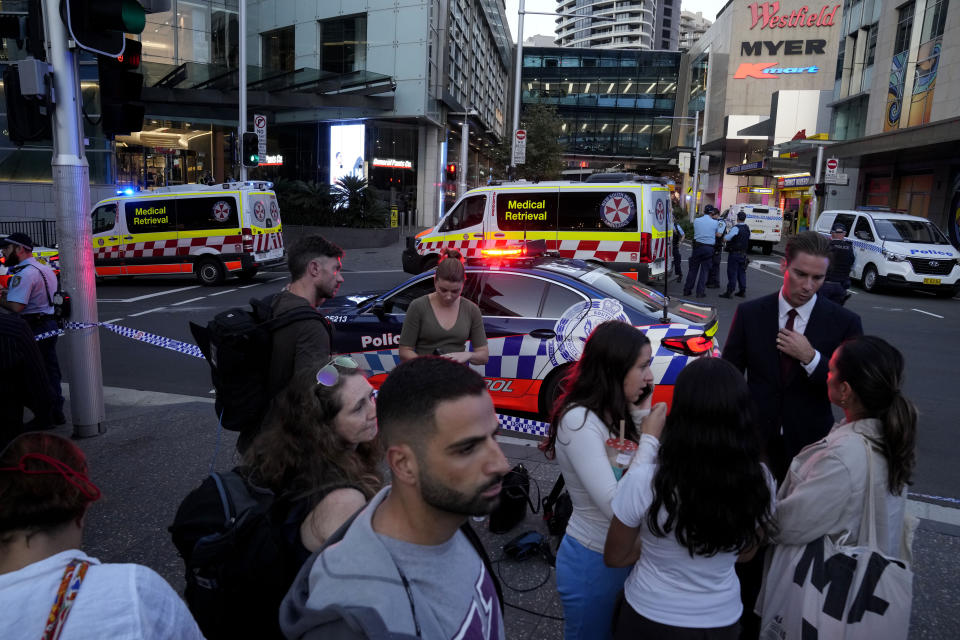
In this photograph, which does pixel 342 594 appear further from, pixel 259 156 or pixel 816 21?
pixel 816 21

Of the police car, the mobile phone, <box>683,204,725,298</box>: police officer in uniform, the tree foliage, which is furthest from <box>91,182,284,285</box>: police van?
the tree foliage

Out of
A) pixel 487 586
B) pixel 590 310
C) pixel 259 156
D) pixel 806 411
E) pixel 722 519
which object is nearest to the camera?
pixel 487 586

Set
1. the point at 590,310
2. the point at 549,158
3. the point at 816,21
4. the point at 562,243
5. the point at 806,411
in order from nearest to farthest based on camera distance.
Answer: the point at 806,411 → the point at 590,310 → the point at 562,243 → the point at 549,158 → the point at 816,21

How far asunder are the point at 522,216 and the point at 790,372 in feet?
35.8

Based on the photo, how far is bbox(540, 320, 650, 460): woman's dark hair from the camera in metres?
2.47

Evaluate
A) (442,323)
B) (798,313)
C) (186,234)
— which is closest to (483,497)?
(798,313)

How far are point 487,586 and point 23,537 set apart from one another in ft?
3.42

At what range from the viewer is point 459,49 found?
130 feet

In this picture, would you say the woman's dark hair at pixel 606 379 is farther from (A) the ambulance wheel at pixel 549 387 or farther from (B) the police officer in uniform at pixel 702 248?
(B) the police officer in uniform at pixel 702 248

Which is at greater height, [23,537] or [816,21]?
[816,21]

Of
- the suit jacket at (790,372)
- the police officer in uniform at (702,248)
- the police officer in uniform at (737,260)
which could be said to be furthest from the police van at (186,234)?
the suit jacket at (790,372)

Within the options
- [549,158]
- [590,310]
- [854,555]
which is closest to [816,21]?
[549,158]

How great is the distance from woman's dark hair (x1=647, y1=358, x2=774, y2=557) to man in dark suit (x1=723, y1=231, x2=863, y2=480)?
1373mm

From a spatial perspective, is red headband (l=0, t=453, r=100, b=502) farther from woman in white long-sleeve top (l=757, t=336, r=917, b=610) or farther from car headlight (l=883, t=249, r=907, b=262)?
car headlight (l=883, t=249, r=907, b=262)
